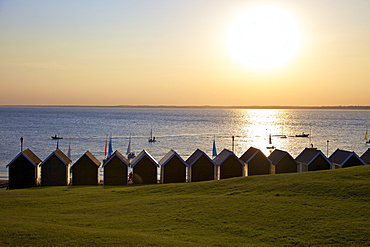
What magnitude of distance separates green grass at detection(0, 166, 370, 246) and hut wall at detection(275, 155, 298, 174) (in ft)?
37.3

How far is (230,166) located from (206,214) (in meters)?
22.7

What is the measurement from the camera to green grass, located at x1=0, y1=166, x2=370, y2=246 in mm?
19005

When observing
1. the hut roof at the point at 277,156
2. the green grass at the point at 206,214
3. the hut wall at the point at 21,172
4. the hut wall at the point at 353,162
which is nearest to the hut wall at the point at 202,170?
the hut roof at the point at 277,156

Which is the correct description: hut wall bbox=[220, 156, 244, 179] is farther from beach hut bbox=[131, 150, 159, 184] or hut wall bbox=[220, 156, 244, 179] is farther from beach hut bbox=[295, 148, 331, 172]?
beach hut bbox=[131, 150, 159, 184]

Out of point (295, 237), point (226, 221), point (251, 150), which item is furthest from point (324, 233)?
point (251, 150)

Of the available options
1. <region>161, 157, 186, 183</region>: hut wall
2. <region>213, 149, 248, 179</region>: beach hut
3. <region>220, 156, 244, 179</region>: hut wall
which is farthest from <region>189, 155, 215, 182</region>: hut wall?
<region>161, 157, 186, 183</region>: hut wall

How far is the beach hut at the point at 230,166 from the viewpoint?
46625mm

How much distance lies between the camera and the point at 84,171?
4506cm

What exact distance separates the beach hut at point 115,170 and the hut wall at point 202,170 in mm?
8615

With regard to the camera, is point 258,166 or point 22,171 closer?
point 22,171

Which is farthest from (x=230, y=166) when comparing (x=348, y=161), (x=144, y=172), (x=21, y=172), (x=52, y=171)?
(x=21, y=172)

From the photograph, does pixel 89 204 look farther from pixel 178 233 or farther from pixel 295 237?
pixel 295 237

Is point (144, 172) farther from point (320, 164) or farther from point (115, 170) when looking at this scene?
point (320, 164)

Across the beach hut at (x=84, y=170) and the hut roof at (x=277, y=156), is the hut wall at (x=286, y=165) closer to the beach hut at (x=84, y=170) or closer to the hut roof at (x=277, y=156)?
the hut roof at (x=277, y=156)
